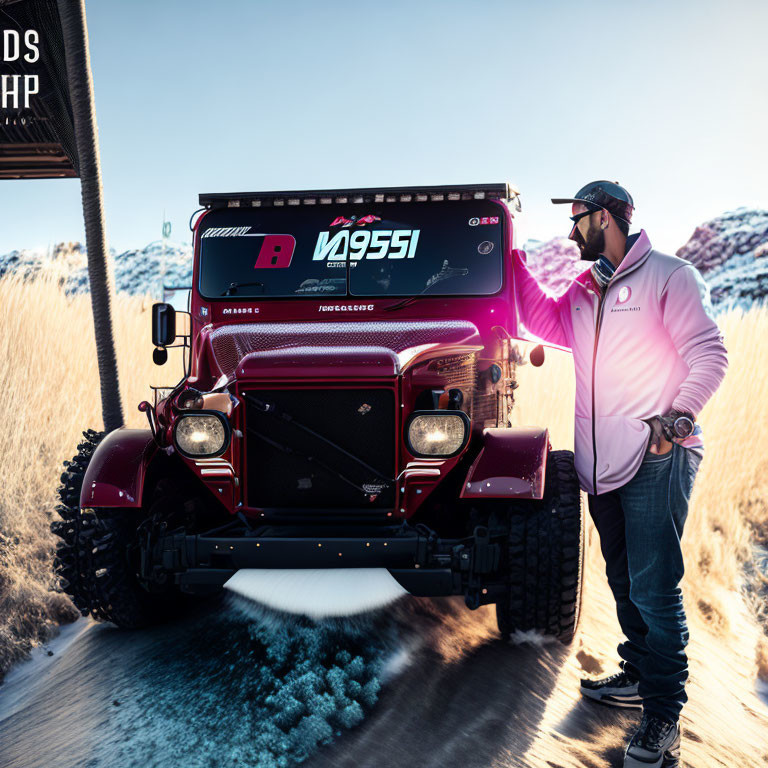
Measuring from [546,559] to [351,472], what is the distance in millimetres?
921

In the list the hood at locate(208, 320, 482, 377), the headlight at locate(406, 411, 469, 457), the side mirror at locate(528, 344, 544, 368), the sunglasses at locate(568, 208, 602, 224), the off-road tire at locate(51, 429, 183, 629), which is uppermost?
the sunglasses at locate(568, 208, 602, 224)

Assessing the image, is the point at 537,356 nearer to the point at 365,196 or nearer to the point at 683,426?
the point at 365,196

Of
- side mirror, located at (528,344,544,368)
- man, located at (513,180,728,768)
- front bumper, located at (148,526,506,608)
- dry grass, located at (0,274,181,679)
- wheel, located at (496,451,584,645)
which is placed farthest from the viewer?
dry grass, located at (0,274,181,679)

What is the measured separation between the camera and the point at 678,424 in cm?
254

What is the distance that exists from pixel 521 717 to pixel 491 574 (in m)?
0.58

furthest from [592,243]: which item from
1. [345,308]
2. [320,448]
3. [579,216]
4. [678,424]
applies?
[345,308]

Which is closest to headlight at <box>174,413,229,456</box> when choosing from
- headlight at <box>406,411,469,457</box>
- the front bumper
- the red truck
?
the red truck

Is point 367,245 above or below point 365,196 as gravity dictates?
below

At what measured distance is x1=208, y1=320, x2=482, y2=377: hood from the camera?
333cm

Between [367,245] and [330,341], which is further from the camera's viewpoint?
[367,245]

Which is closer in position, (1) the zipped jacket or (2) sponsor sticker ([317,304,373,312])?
(1) the zipped jacket

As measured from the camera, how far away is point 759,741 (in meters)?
3.32

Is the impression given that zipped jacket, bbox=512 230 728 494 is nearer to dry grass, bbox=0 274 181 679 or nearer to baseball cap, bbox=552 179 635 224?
baseball cap, bbox=552 179 635 224

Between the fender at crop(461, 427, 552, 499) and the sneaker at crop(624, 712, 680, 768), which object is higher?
the fender at crop(461, 427, 552, 499)
